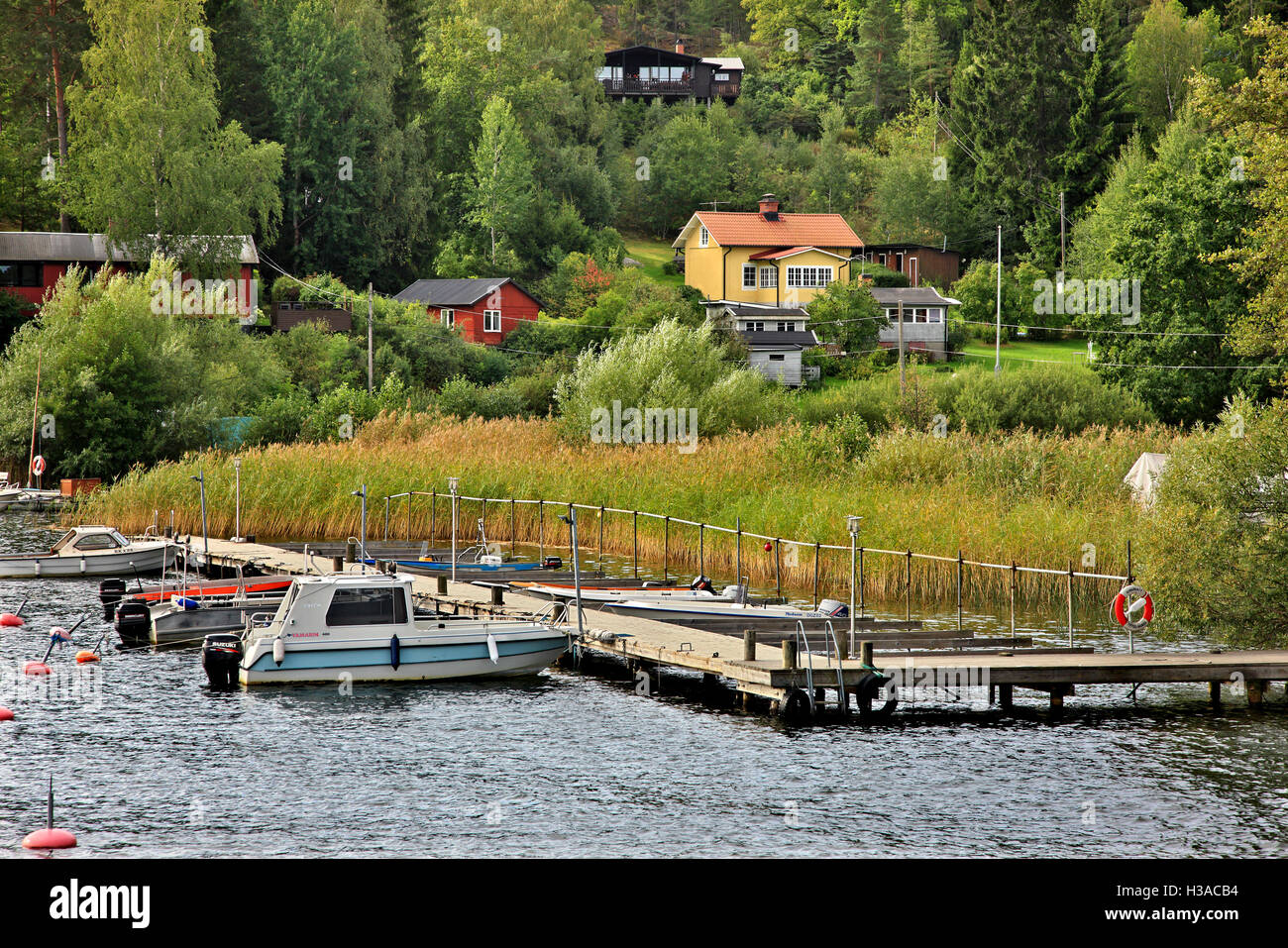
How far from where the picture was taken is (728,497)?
48906 mm

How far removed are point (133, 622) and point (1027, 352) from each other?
7315 centimetres

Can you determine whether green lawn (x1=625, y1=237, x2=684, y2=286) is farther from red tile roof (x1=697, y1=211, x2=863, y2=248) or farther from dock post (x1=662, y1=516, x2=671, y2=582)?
dock post (x1=662, y1=516, x2=671, y2=582)

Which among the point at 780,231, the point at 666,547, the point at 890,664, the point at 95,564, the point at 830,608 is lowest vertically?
the point at 890,664

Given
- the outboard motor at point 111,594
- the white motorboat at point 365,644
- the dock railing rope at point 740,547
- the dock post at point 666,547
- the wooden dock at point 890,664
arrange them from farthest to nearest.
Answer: the dock post at point 666,547 < the outboard motor at point 111,594 < the dock railing rope at point 740,547 < the white motorboat at point 365,644 < the wooden dock at point 890,664

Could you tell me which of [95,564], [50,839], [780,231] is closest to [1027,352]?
[780,231]

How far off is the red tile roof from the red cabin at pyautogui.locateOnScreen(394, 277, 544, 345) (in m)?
17.3

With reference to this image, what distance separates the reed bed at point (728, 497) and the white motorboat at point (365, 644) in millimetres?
8515

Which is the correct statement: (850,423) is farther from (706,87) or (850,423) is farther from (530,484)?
(706,87)

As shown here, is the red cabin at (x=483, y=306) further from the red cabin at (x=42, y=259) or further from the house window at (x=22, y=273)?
the house window at (x=22, y=273)

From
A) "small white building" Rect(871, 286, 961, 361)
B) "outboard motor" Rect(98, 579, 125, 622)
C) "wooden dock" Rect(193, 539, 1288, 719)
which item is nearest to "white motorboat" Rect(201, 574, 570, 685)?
"wooden dock" Rect(193, 539, 1288, 719)

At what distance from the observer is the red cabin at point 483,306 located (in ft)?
328

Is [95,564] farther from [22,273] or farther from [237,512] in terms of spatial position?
[22,273]

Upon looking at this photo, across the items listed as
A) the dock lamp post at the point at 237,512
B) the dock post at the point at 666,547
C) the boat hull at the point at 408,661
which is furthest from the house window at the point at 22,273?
the boat hull at the point at 408,661

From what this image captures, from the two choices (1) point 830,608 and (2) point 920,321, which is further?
(2) point 920,321
